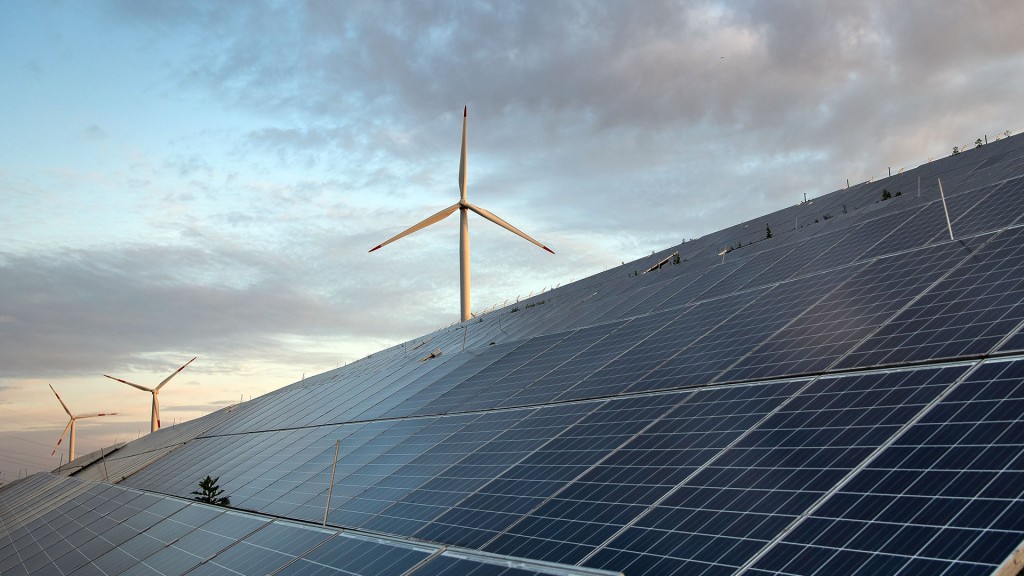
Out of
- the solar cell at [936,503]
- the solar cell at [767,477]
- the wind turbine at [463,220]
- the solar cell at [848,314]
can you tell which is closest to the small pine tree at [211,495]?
the solar cell at [848,314]

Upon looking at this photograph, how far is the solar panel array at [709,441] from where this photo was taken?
1441 cm

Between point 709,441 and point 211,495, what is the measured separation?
28.4m

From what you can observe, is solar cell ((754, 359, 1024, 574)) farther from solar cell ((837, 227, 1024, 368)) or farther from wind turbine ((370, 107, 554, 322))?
wind turbine ((370, 107, 554, 322))

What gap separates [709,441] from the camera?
65.5ft

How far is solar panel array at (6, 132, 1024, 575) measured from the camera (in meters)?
14.4

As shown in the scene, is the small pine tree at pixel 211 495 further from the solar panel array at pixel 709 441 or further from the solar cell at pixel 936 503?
the solar cell at pixel 936 503

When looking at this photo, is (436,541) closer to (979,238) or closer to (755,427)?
(755,427)

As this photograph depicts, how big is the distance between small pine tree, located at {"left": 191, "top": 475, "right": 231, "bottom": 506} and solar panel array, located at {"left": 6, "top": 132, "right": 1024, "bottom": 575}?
761 millimetres

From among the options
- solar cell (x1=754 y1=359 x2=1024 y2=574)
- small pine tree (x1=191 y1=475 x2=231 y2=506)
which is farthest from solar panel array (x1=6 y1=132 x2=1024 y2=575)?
small pine tree (x1=191 y1=475 x2=231 y2=506)

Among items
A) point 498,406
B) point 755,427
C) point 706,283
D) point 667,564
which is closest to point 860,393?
point 755,427

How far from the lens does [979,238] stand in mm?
26719

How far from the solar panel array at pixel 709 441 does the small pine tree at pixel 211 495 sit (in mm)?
761

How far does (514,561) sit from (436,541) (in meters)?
4.56

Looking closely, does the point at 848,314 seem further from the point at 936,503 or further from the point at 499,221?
the point at 499,221
